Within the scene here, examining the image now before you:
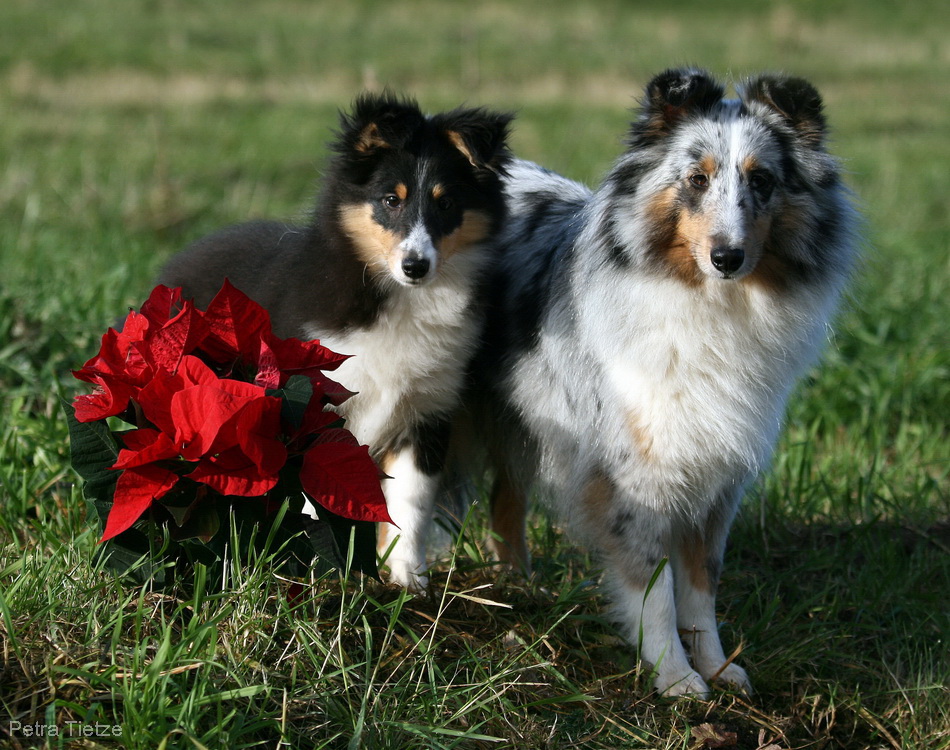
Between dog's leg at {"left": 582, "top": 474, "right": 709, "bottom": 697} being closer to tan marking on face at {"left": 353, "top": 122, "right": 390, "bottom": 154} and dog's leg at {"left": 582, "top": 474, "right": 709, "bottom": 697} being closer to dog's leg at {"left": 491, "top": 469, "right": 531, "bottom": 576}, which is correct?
dog's leg at {"left": 491, "top": 469, "right": 531, "bottom": 576}

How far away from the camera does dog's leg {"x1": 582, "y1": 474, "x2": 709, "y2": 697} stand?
309 centimetres

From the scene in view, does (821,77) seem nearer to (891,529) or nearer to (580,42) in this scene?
(580,42)

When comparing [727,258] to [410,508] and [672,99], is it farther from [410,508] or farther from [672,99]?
[410,508]

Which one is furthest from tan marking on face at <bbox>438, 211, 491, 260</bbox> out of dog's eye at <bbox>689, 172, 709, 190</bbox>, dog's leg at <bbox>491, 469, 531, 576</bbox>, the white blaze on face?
dog's leg at <bbox>491, 469, 531, 576</bbox>

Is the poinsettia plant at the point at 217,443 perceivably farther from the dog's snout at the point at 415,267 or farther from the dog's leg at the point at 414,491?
the dog's leg at the point at 414,491

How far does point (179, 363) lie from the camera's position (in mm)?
2545

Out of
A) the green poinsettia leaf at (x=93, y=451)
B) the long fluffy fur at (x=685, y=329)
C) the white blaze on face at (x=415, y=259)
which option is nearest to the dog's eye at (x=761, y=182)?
the long fluffy fur at (x=685, y=329)

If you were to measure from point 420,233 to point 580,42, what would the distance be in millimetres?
16865

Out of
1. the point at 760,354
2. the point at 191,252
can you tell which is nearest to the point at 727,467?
the point at 760,354

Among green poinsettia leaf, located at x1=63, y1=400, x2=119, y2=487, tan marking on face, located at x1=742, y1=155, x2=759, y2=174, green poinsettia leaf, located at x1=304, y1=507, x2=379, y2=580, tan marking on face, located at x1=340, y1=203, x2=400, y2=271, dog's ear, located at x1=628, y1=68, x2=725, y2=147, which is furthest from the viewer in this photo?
tan marking on face, located at x1=340, y1=203, x2=400, y2=271

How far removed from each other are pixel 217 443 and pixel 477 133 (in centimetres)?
135

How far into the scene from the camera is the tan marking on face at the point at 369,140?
10.3 feet

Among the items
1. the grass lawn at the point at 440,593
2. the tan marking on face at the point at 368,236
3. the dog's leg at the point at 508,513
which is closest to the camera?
the grass lawn at the point at 440,593

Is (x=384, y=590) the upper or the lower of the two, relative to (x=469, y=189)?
lower
